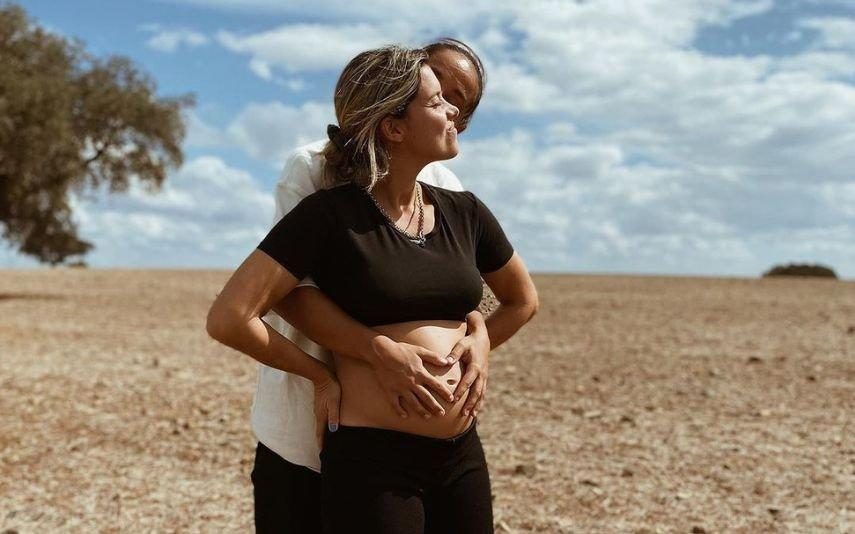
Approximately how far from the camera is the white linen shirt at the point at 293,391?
278 centimetres

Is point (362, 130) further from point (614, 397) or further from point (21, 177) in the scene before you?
point (21, 177)

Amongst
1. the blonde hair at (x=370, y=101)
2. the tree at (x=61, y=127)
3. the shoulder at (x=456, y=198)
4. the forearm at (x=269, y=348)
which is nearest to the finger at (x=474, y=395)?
the forearm at (x=269, y=348)

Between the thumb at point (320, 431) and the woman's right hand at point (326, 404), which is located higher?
the woman's right hand at point (326, 404)

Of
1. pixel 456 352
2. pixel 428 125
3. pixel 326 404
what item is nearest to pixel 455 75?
pixel 428 125

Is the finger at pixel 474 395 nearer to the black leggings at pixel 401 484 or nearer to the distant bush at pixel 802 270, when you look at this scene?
the black leggings at pixel 401 484

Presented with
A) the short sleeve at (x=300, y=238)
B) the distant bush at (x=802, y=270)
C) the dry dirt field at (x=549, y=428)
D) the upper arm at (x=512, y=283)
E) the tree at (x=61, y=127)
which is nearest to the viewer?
the short sleeve at (x=300, y=238)

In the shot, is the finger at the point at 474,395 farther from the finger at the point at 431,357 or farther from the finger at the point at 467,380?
the finger at the point at 431,357

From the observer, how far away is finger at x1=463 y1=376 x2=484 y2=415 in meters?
2.58

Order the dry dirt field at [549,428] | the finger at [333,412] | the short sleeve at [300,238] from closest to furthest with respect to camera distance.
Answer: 1. the short sleeve at [300,238]
2. the finger at [333,412]
3. the dry dirt field at [549,428]

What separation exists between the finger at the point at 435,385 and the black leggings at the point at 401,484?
13 centimetres

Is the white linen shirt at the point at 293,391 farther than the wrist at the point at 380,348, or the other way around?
the white linen shirt at the point at 293,391

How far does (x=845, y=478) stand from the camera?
6.81m

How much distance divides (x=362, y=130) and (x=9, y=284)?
2746 centimetres

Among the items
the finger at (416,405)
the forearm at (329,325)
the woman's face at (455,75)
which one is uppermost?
the woman's face at (455,75)
